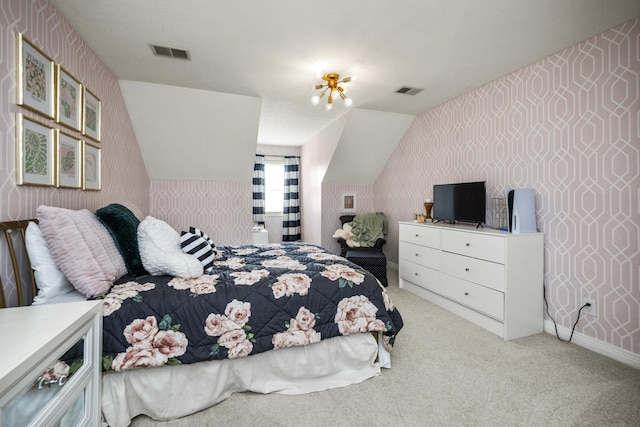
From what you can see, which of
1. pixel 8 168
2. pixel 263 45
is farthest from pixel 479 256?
pixel 8 168

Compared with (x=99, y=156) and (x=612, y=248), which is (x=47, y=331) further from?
(x=612, y=248)

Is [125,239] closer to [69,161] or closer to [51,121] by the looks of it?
[69,161]

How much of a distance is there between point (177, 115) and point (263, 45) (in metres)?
1.73

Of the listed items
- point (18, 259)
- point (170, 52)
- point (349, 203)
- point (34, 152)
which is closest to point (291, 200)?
point (349, 203)

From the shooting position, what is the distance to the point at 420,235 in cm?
352

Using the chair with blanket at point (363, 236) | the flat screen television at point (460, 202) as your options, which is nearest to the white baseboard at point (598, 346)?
the flat screen television at point (460, 202)

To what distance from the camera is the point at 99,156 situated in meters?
2.63

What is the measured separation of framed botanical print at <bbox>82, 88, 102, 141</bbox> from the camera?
2391 mm

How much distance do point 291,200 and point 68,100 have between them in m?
4.52

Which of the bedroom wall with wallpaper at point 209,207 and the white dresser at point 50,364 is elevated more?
the bedroom wall with wallpaper at point 209,207

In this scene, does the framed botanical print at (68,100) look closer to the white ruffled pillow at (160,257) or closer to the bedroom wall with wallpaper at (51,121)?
the bedroom wall with wallpaper at (51,121)

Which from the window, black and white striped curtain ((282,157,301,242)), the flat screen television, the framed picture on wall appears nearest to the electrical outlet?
the flat screen television

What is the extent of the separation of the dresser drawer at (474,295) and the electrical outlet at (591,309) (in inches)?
23.6

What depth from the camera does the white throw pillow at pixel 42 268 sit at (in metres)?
1.48
